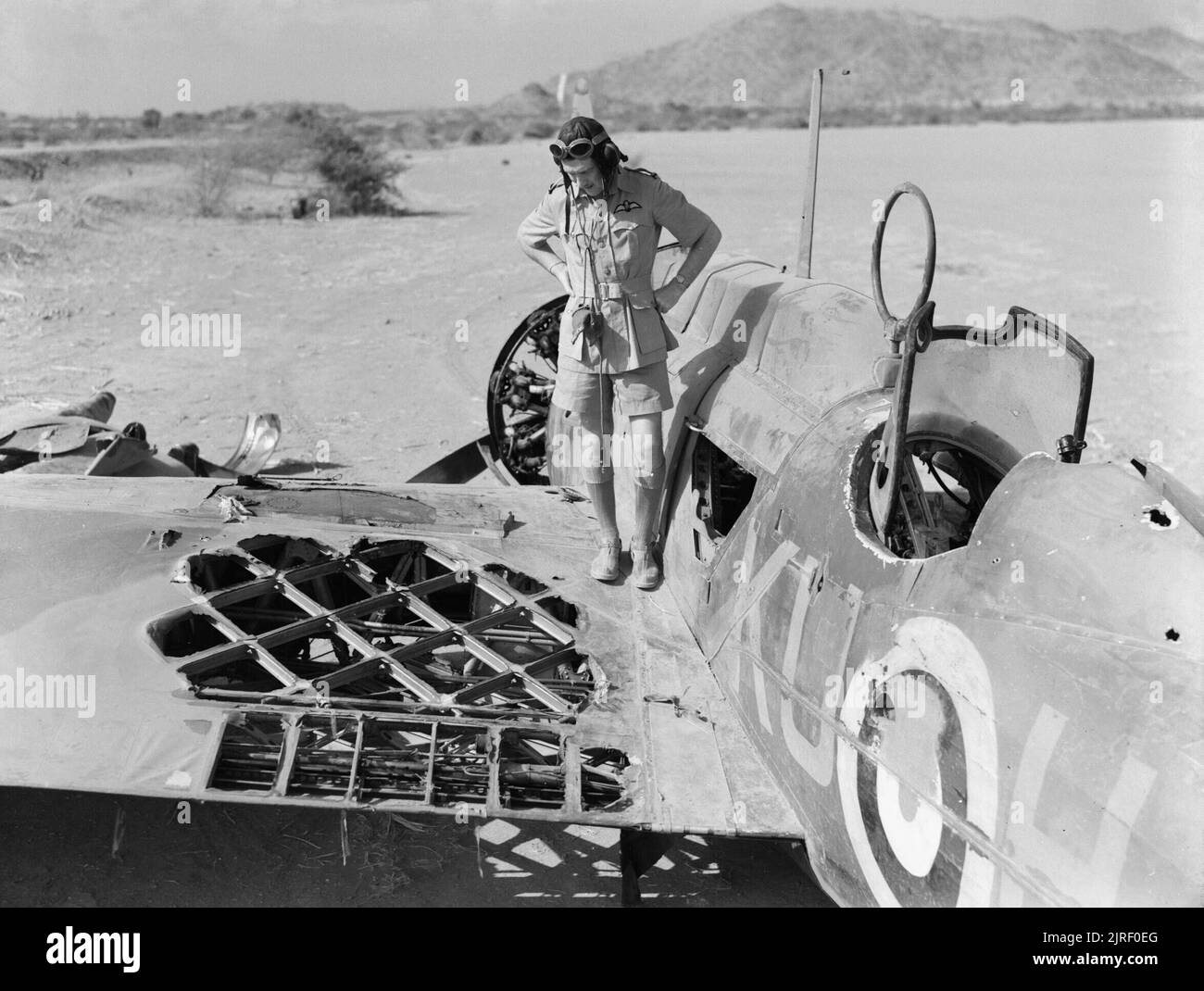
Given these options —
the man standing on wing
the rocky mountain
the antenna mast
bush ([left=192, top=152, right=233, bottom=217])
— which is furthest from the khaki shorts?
the rocky mountain

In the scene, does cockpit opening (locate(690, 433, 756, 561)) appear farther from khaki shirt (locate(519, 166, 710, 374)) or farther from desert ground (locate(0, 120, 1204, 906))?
desert ground (locate(0, 120, 1204, 906))

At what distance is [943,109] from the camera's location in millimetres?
47156

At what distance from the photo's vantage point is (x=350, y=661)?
19.6 ft

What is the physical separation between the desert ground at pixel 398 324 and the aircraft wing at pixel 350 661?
65 centimetres

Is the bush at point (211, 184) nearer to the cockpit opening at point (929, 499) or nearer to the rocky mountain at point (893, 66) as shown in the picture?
the cockpit opening at point (929, 499)

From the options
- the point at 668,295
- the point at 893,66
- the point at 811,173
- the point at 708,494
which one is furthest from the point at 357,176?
the point at 893,66

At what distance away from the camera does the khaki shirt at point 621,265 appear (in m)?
5.59

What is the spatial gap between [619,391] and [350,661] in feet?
6.12

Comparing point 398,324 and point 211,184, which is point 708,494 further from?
point 211,184

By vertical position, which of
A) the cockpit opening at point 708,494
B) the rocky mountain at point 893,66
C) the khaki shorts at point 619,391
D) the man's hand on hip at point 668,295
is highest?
the rocky mountain at point 893,66

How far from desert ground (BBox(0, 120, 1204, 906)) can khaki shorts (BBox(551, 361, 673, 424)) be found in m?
1.95

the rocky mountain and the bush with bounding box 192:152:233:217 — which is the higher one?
the rocky mountain

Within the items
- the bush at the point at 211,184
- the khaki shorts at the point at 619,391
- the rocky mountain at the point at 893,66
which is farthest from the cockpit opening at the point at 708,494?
the rocky mountain at the point at 893,66

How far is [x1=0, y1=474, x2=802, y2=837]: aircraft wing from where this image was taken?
4.35 metres
